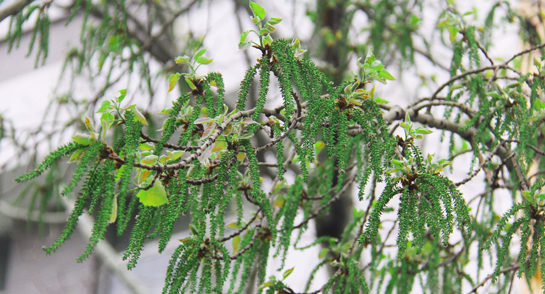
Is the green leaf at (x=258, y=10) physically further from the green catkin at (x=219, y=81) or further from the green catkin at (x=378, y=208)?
the green catkin at (x=378, y=208)

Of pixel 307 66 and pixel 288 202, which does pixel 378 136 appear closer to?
pixel 307 66

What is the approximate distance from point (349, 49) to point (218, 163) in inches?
84.7

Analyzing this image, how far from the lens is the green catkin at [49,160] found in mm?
768

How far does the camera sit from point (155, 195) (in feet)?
2.89

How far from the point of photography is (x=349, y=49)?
295 centimetres

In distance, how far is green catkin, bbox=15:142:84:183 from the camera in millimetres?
768

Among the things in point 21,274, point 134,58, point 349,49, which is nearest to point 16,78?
point 21,274

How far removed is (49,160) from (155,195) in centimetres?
20

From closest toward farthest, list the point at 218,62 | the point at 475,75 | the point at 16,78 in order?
the point at 475,75 → the point at 218,62 → the point at 16,78

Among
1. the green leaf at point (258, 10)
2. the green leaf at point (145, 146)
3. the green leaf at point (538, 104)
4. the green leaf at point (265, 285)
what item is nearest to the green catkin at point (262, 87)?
the green leaf at point (258, 10)

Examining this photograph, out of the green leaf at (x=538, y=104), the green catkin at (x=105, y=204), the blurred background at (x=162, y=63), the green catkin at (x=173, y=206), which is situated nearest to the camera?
the green catkin at (x=105, y=204)

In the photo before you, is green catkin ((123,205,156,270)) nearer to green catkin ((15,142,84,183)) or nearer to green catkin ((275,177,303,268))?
green catkin ((15,142,84,183))

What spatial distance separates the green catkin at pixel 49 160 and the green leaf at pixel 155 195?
142 mm

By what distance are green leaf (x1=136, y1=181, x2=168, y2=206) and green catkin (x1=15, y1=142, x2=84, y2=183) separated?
14 centimetres
